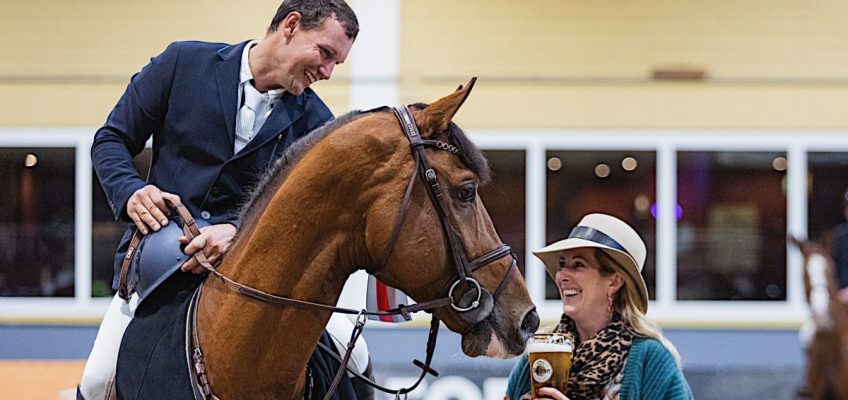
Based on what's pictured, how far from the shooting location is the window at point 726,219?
8.07m

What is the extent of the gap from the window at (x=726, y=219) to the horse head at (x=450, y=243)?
5.86m

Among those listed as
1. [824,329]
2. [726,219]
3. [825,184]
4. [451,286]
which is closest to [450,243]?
[451,286]

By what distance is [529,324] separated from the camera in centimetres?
248

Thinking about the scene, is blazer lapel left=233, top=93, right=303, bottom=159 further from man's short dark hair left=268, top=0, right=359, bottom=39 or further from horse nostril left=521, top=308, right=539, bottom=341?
horse nostril left=521, top=308, right=539, bottom=341

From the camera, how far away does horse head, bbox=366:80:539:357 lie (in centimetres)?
239

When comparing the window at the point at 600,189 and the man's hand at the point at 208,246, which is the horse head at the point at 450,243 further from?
the window at the point at 600,189

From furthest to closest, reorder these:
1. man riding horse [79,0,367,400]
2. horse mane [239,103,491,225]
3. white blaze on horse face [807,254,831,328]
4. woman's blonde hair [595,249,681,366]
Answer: woman's blonde hair [595,249,681,366]
man riding horse [79,0,367,400]
horse mane [239,103,491,225]
white blaze on horse face [807,254,831,328]

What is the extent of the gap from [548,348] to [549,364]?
0.12 ft

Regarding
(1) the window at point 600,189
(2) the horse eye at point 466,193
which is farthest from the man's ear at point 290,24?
(1) the window at point 600,189

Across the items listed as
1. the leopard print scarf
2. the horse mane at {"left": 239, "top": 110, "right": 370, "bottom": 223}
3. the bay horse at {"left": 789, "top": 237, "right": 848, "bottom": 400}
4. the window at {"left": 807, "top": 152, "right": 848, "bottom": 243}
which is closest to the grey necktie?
the horse mane at {"left": 239, "top": 110, "right": 370, "bottom": 223}

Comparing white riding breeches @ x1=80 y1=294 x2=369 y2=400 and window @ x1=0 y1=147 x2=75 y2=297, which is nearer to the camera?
A: white riding breeches @ x1=80 y1=294 x2=369 y2=400

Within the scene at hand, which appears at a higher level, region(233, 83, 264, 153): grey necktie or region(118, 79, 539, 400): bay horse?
region(233, 83, 264, 153): grey necktie

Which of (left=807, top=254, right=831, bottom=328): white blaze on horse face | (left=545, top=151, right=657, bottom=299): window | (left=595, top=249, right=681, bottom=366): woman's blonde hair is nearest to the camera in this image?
(left=807, top=254, right=831, bottom=328): white blaze on horse face

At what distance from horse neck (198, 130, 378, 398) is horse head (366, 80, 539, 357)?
2.9 inches
